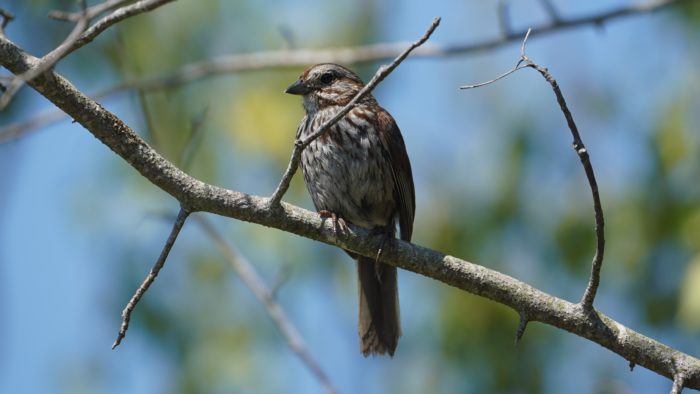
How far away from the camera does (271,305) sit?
425 cm

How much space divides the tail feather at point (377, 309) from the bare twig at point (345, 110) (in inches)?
62.2

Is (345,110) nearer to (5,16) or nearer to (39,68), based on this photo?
(39,68)

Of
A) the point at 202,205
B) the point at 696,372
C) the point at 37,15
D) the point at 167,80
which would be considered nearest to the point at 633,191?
the point at 696,372

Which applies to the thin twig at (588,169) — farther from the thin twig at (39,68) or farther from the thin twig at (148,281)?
the thin twig at (39,68)

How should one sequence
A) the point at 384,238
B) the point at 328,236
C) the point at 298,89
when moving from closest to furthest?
the point at 328,236 < the point at 384,238 < the point at 298,89

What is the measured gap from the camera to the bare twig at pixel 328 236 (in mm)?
3006

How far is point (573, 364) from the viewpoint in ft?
20.1

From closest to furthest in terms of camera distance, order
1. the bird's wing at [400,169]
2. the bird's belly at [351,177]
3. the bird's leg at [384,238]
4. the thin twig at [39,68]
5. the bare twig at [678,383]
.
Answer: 1. the thin twig at [39,68]
2. the bare twig at [678,383]
3. the bird's leg at [384,238]
4. the bird's belly at [351,177]
5. the bird's wing at [400,169]

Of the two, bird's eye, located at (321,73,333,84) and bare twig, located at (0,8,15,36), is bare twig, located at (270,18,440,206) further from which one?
bird's eye, located at (321,73,333,84)

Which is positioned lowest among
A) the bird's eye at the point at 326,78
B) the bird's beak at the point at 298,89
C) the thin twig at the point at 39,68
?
the thin twig at the point at 39,68

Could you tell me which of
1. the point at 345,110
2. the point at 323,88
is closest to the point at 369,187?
the point at 323,88

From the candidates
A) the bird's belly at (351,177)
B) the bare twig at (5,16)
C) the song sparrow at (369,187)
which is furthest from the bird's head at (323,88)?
the bare twig at (5,16)

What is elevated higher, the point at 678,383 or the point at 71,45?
the point at 71,45

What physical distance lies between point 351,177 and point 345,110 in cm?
173
